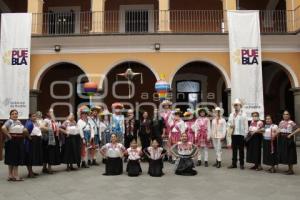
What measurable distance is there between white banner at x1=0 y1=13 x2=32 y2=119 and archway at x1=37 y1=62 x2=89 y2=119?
405cm

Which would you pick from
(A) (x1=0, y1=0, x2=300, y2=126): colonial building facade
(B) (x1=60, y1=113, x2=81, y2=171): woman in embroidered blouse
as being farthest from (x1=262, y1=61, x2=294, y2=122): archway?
(B) (x1=60, y1=113, x2=81, y2=171): woman in embroidered blouse

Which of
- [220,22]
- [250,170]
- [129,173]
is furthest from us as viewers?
[220,22]

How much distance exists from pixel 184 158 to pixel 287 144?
8.44 ft

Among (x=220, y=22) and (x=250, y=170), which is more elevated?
(x=220, y=22)

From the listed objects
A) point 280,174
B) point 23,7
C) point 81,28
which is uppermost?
point 23,7

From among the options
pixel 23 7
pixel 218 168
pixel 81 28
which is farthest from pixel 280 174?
pixel 23 7

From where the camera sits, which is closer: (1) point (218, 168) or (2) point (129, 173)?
(2) point (129, 173)

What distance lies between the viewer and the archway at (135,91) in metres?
19.4

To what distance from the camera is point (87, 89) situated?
1551cm

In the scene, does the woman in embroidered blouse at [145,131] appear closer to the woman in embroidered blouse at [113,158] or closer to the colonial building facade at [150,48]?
the woman in embroidered blouse at [113,158]

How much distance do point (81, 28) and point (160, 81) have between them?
627 centimetres

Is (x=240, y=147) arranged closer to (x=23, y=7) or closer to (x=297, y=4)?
(x=297, y=4)

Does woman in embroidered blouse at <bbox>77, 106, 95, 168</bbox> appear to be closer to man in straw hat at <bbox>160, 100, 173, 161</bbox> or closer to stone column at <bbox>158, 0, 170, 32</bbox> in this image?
man in straw hat at <bbox>160, 100, 173, 161</bbox>

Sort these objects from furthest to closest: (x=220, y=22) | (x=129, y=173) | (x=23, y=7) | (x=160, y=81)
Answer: (x=23, y=7)
(x=220, y=22)
(x=160, y=81)
(x=129, y=173)
